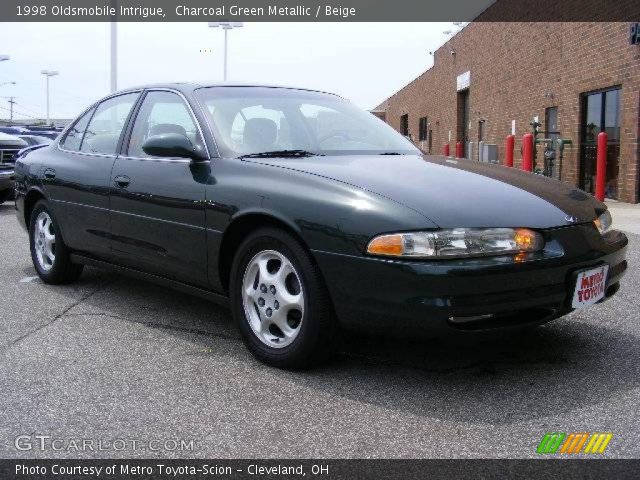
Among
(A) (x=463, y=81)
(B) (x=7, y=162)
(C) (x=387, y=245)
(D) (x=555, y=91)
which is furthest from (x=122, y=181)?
(A) (x=463, y=81)

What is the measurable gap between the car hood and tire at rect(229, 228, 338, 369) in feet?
1.41

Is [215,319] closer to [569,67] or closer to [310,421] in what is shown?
[310,421]

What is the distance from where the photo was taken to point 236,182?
385 cm

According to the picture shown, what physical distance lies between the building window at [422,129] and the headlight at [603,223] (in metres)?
36.3

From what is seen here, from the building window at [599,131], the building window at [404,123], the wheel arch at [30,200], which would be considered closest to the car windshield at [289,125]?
the wheel arch at [30,200]

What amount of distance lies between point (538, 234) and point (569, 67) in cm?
1480

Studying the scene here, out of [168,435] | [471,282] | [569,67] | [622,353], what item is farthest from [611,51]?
[168,435]

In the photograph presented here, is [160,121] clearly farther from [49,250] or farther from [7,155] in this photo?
[7,155]

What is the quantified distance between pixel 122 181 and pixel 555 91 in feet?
49.8

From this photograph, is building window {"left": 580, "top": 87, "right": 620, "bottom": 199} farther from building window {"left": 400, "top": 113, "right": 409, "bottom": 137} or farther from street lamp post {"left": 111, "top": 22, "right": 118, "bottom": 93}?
building window {"left": 400, "top": 113, "right": 409, "bottom": 137}

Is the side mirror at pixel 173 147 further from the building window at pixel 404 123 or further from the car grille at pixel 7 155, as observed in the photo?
the building window at pixel 404 123

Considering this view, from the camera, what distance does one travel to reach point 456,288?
310cm

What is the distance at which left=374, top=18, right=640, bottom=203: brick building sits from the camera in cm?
1391

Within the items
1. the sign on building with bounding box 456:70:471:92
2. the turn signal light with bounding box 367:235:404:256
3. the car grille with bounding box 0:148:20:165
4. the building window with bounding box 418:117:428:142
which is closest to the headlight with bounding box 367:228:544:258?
the turn signal light with bounding box 367:235:404:256
